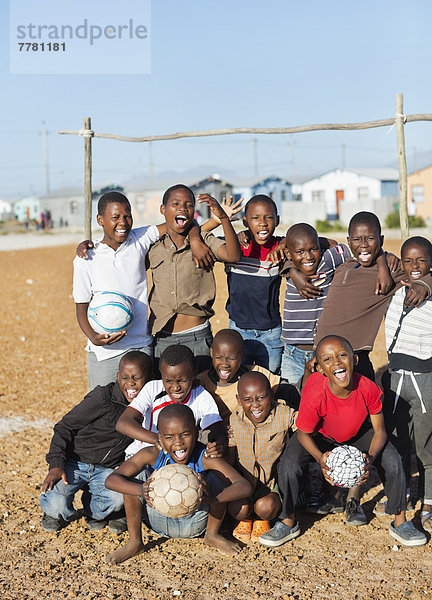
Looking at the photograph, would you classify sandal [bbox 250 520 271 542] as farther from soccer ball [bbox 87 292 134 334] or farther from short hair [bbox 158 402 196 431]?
soccer ball [bbox 87 292 134 334]

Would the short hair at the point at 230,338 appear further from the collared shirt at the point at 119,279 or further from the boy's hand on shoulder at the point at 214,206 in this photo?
the boy's hand on shoulder at the point at 214,206

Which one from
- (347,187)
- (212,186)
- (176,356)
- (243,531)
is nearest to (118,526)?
(243,531)

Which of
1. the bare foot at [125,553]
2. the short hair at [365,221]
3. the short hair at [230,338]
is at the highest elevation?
the short hair at [365,221]

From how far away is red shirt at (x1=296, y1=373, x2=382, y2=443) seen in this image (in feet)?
13.6

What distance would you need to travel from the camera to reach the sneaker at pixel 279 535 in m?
4.12

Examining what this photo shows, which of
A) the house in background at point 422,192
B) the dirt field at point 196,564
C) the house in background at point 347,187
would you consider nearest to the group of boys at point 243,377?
the dirt field at point 196,564

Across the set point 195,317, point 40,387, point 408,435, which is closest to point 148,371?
point 195,317

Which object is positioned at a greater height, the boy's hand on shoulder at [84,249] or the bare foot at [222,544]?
the boy's hand on shoulder at [84,249]

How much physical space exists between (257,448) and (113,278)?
60.5 inches

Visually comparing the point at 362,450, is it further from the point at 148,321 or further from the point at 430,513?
the point at 148,321

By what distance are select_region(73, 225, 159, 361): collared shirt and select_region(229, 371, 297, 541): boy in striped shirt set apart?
3.19 feet

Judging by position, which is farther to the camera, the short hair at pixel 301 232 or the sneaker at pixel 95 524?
the short hair at pixel 301 232

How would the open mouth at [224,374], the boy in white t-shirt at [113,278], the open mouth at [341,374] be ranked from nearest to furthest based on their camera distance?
the open mouth at [341,374] < the open mouth at [224,374] < the boy in white t-shirt at [113,278]

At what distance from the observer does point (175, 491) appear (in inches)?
146
